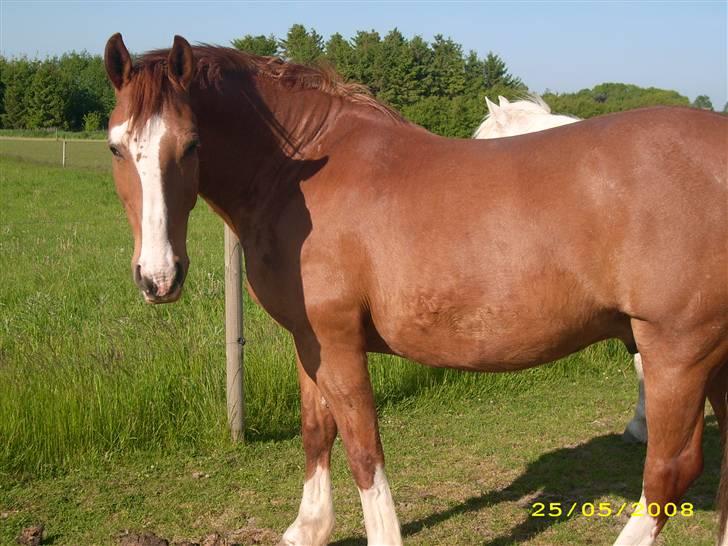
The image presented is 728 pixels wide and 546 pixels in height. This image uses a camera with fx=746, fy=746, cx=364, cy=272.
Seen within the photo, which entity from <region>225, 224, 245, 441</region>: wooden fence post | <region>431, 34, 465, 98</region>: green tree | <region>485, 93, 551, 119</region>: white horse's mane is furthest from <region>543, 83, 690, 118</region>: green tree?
<region>225, 224, 245, 441</region>: wooden fence post

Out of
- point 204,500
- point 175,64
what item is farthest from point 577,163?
point 204,500

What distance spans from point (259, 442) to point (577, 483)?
2079 millimetres

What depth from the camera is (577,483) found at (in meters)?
4.48

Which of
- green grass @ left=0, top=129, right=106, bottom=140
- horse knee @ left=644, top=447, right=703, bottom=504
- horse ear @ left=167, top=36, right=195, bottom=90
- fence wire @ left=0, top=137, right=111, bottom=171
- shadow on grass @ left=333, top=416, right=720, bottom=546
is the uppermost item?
green grass @ left=0, top=129, right=106, bottom=140

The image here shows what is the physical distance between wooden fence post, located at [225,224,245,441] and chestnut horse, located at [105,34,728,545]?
1.58 m

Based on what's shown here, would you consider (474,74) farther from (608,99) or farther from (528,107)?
(528,107)

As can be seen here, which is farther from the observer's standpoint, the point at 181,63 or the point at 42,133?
the point at 42,133

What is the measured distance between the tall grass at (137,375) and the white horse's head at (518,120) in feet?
6.44

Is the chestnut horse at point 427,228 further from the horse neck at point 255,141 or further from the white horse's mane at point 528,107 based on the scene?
the white horse's mane at point 528,107

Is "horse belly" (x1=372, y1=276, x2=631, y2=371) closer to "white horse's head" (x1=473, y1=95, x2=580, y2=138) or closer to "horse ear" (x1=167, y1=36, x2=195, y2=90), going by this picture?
"horse ear" (x1=167, y1=36, x2=195, y2=90)

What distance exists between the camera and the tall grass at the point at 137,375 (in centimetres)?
457

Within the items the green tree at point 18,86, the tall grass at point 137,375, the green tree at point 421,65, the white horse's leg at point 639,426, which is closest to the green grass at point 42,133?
the green tree at point 18,86

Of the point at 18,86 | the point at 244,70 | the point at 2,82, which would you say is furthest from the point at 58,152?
the point at 244,70

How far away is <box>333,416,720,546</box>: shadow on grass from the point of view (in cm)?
395
